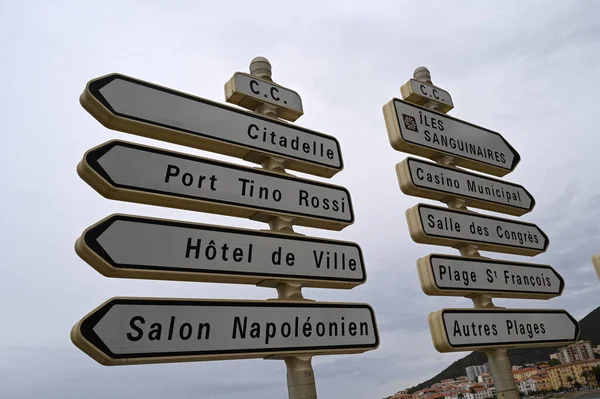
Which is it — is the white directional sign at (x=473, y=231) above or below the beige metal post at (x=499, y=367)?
above

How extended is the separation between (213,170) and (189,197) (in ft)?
1.38

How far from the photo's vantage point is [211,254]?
358 cm

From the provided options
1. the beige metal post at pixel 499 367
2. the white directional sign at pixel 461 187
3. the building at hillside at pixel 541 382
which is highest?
the white directional sign at pixel 461 187

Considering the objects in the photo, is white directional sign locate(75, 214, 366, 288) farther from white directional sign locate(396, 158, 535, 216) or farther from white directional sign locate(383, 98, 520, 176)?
white directional sign locate(383, 98, 520, 176)

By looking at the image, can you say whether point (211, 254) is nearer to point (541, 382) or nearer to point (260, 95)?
point (260, 95)

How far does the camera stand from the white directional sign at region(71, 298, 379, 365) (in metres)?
2.84

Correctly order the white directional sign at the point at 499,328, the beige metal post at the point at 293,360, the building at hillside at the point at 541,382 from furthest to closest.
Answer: the building at hillside at the point at 541,382 → the white directional sign at the point at 499,328 → the beige metal post at the point at 293,360

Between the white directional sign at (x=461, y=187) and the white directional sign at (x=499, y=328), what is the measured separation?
169 centimetres

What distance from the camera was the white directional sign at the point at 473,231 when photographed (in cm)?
521

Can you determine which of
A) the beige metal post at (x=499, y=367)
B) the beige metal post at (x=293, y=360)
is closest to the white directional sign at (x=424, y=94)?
the beige metal post at (x=499, y=367)

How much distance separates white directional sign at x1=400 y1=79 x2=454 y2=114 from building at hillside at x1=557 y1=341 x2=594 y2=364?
123 meters

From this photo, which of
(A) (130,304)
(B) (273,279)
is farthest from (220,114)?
(A) (130,304)

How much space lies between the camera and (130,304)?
9.82 feet

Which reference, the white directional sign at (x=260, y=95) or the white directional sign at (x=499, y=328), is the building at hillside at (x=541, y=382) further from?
the white directional sign at (x=260, y=95)
